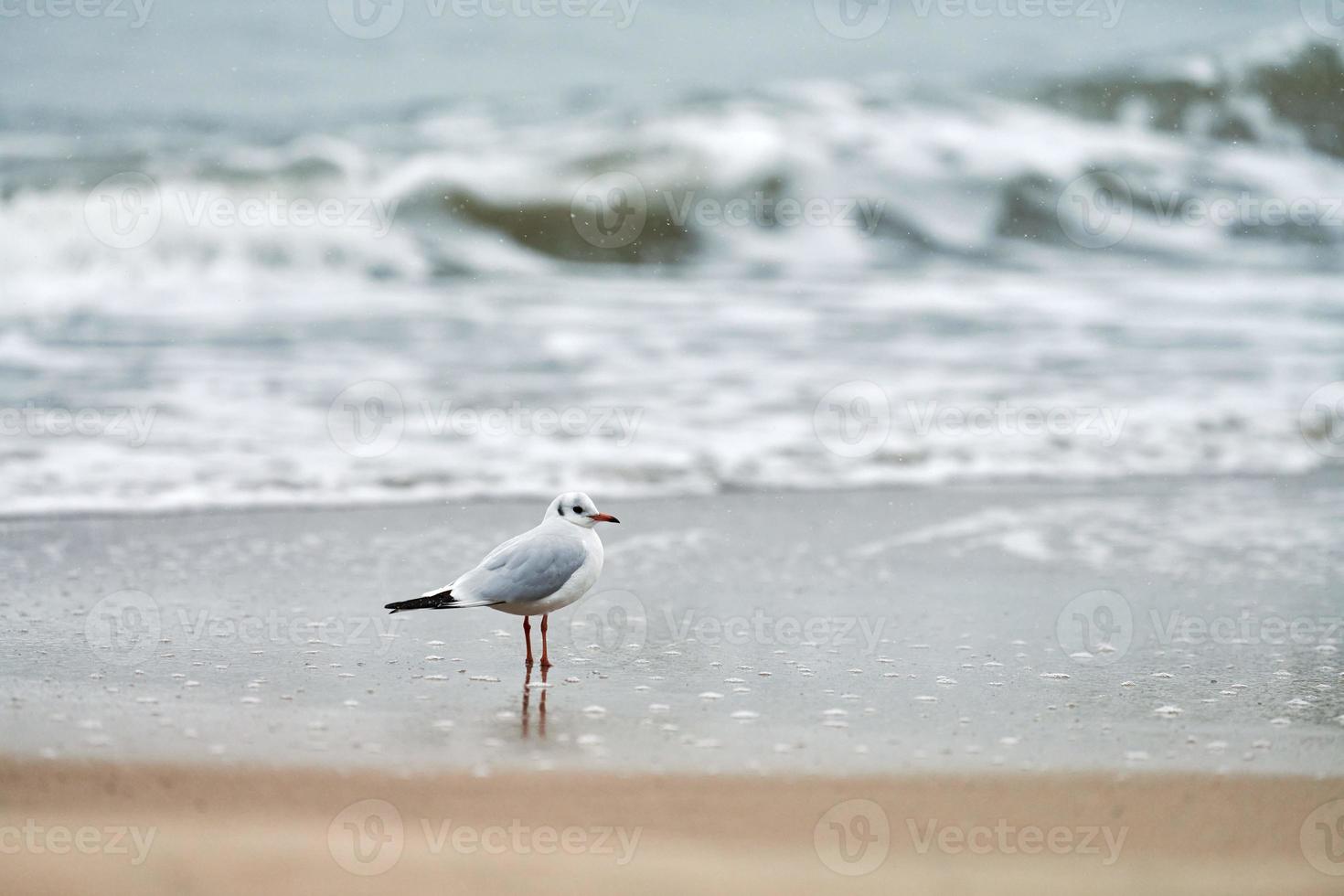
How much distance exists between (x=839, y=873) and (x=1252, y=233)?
13.8 meters

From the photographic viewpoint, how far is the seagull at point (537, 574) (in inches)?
125

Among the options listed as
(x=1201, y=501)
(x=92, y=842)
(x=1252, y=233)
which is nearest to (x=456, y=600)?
(x=92, y=842)

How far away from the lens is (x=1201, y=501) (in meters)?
5.45

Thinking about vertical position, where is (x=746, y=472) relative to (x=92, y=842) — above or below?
Result: above

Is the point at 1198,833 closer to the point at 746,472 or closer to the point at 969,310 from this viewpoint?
the point at 746,472
